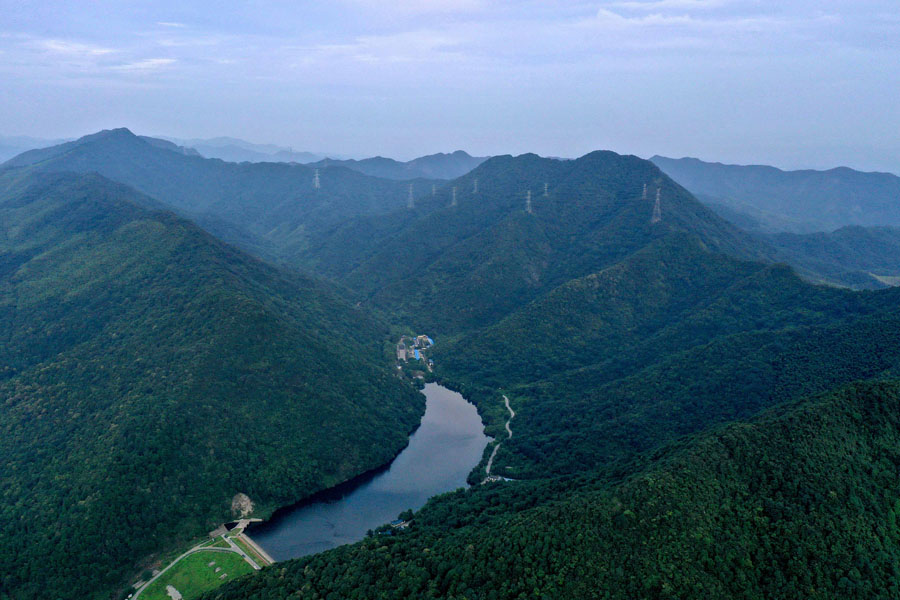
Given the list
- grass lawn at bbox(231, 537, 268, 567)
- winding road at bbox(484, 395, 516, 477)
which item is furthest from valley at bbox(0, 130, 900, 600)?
winding road at bbox(484, 395, 516, 477)

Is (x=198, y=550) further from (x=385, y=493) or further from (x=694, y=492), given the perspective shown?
(x=694, y=492)

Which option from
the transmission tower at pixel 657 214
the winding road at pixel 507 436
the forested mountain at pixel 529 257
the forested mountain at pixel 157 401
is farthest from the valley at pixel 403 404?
the transmission tower at pixel 657 214

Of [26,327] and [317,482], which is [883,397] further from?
[26,327]

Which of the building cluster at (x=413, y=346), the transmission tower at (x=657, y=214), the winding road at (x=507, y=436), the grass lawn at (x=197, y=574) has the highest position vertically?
the transmission tower at (x=657, y=214)

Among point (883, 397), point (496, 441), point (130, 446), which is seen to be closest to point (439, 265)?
point (496, 441)

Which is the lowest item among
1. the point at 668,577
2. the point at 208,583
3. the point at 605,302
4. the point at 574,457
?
the point at 208,583

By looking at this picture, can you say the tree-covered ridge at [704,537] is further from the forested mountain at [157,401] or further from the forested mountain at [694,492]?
the forested mountain at [157,401]
